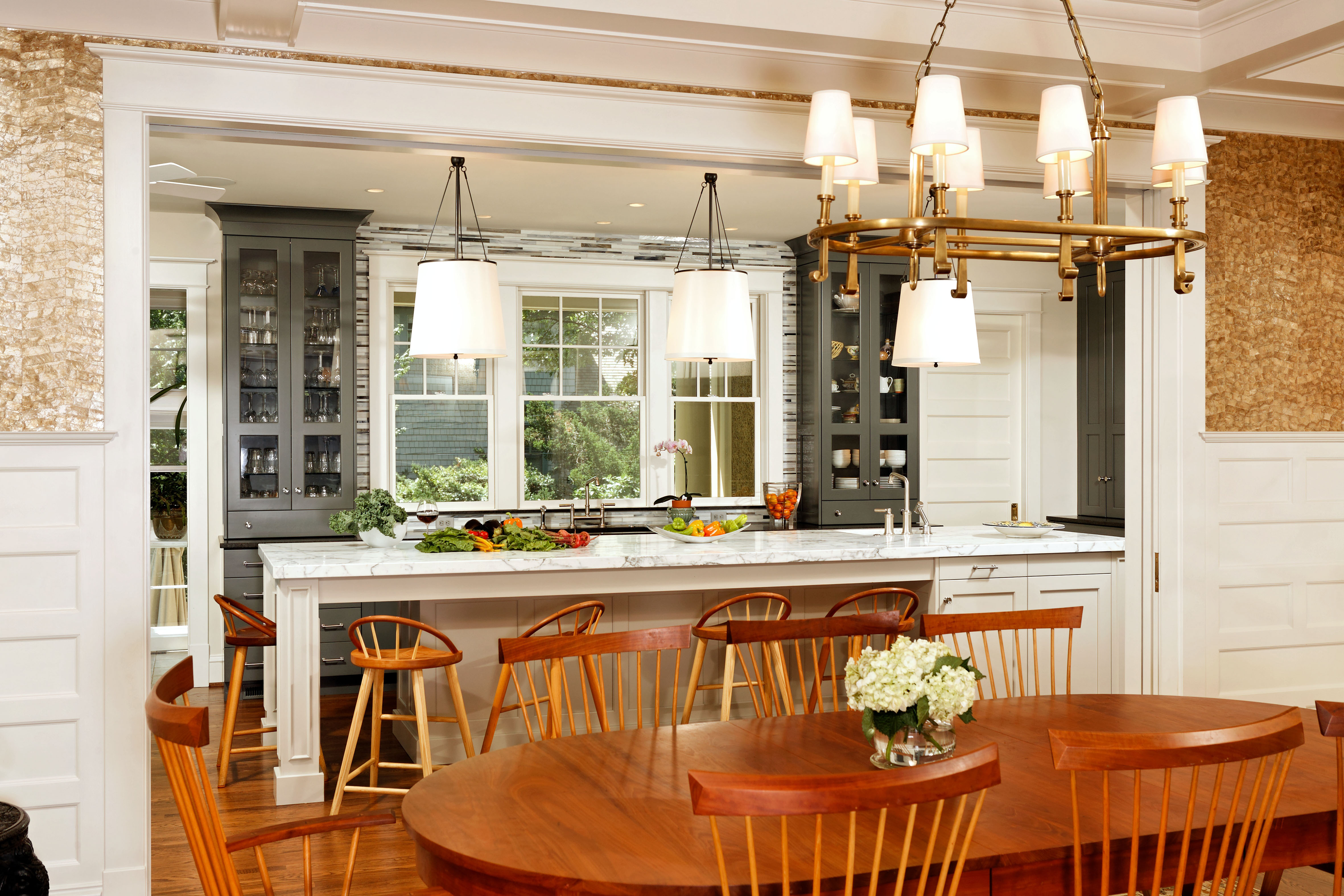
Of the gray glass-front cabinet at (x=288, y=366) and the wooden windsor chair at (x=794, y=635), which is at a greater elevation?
the gray glass-front cabinet at (x=288, y=366)

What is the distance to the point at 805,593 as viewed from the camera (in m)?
4.74

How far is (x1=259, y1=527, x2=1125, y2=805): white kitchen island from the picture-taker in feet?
13.0

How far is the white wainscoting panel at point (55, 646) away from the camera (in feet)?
9.91

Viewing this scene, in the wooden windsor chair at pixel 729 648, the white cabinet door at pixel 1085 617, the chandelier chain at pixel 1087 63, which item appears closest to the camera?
the chandelier chain at pixel 1087 63

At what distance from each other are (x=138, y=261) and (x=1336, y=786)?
311 cm

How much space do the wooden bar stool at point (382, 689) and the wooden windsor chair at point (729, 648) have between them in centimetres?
82

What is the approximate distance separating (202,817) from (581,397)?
17.7 ft

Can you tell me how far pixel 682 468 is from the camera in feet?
23.8

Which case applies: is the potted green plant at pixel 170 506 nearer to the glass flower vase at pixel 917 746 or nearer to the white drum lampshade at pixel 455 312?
the white drum lampshade at pixel 455 312

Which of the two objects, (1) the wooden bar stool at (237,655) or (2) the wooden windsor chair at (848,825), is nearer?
(2) the wooden windsor chair at (848,825)

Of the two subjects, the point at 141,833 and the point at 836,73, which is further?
the point at 836,73

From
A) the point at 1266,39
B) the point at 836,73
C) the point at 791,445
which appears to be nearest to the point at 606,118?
the point at 836,73

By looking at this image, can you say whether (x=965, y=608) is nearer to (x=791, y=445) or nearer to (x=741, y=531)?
(x=741, y=531)

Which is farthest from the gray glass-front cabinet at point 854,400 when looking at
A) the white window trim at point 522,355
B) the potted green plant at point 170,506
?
the potted green plant at point 170,506
